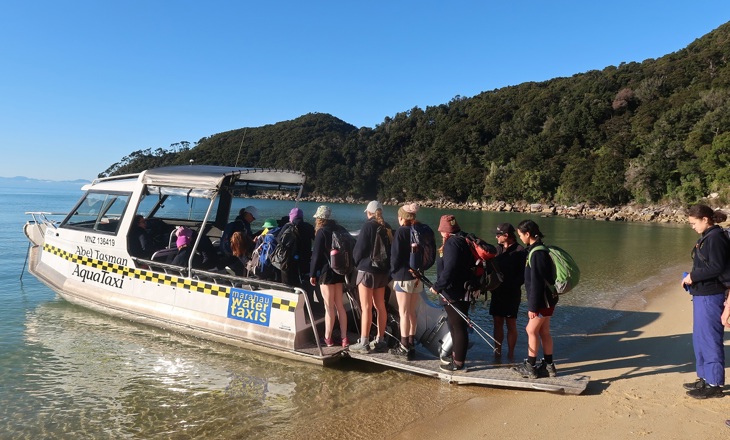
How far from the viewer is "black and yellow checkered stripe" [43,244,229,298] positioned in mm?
7008

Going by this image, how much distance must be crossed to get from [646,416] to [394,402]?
259 centimetres

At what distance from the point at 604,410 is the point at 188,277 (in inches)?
233

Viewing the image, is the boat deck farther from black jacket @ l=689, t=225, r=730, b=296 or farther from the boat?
black jacket @ l=689, t=225, r=730, b=296

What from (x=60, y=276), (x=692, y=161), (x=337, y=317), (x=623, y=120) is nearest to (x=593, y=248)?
(x=337, y=317)

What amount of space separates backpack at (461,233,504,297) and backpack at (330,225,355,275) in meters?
1.48

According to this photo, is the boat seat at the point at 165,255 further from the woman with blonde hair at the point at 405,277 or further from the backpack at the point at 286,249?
the woman with blonde hair at the point at 405,277

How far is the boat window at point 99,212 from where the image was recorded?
8.51 metres

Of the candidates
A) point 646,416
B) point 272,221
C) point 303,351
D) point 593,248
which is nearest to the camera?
point 646,416

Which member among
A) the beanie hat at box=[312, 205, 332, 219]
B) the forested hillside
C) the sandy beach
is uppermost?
the forested hillside

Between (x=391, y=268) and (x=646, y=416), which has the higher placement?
(x=391, y=268)

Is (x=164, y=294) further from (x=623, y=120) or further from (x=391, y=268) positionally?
(x=623, y=120)

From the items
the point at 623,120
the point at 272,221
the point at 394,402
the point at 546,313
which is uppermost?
the point at 623,120

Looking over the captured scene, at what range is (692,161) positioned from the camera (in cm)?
5394

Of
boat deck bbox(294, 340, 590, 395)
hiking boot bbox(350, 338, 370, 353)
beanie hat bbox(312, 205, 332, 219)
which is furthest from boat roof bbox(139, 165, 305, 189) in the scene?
hiking boot bbox(350, 338, 370, 353)
